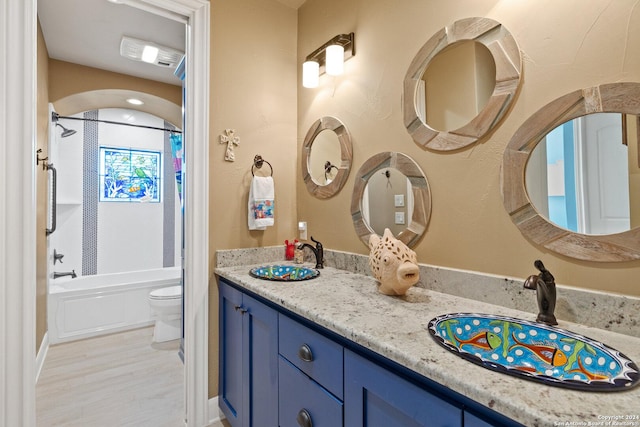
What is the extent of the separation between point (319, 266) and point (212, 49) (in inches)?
56.0

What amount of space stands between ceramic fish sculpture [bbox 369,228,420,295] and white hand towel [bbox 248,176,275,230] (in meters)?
0.88

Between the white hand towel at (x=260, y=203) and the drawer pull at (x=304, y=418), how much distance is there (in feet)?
3.59

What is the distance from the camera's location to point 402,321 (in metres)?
0.97

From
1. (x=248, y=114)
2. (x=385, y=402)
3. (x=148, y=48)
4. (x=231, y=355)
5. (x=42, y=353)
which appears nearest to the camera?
(x=385, y=402)

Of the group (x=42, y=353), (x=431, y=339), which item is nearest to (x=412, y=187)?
(x=431, y=339)

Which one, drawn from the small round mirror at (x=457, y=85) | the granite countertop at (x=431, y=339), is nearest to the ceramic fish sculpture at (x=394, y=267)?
the granite countertop at (x=431, y=339)

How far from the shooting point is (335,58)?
1.75 meters

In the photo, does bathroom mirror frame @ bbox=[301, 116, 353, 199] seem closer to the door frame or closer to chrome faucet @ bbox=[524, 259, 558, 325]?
chrome faucet @ bbox=[524, 259, 558, 325]

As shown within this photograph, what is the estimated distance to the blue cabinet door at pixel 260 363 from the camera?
131 centimetres

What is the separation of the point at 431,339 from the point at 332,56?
5.02 ft

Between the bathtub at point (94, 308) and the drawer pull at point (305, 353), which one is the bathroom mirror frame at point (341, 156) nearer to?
the drawer pull at point (305, 353)

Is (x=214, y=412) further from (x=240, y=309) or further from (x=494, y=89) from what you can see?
(x=494, y=89)

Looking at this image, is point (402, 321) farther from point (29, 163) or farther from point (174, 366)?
point (174, 366)

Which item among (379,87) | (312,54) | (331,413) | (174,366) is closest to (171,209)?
(174,366)
